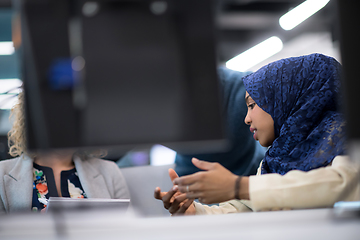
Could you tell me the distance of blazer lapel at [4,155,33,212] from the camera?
4.19ft

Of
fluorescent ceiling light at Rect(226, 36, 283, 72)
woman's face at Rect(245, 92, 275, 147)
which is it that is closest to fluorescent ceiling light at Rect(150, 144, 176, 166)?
woman's face at Rect(245, 92, 275, 147)

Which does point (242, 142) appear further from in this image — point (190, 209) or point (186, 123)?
point (186, 123)

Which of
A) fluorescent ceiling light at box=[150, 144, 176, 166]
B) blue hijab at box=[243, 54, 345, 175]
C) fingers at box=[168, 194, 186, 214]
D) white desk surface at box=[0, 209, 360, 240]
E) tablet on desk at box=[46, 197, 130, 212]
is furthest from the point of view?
fluorescent ceiling light at box=[150, 144, 176, 166]

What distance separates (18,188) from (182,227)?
111 cm

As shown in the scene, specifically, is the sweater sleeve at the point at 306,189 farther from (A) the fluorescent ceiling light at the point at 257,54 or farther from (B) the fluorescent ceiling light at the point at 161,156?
(A) the fluorescent ceiling light at the point at 257,54

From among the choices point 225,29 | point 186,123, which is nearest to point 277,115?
point 186,123

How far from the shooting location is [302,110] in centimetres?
95

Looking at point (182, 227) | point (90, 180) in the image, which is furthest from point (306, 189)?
point (90, 180)

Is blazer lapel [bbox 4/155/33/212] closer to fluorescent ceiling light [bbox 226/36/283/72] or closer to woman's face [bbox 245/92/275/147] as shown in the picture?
woman's face [bbox 245/92/275/147]

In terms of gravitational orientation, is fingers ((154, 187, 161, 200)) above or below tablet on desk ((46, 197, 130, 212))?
below

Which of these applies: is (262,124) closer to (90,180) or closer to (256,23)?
(90,180)

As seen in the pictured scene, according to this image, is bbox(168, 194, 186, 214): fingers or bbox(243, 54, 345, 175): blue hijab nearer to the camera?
bbox(243, 54, 345, 175): blue hijab

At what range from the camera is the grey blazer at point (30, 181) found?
1288 mm

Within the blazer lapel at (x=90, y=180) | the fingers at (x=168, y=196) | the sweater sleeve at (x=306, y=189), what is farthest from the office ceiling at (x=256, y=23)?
the sweater sleeve at (x=306, y=189)
